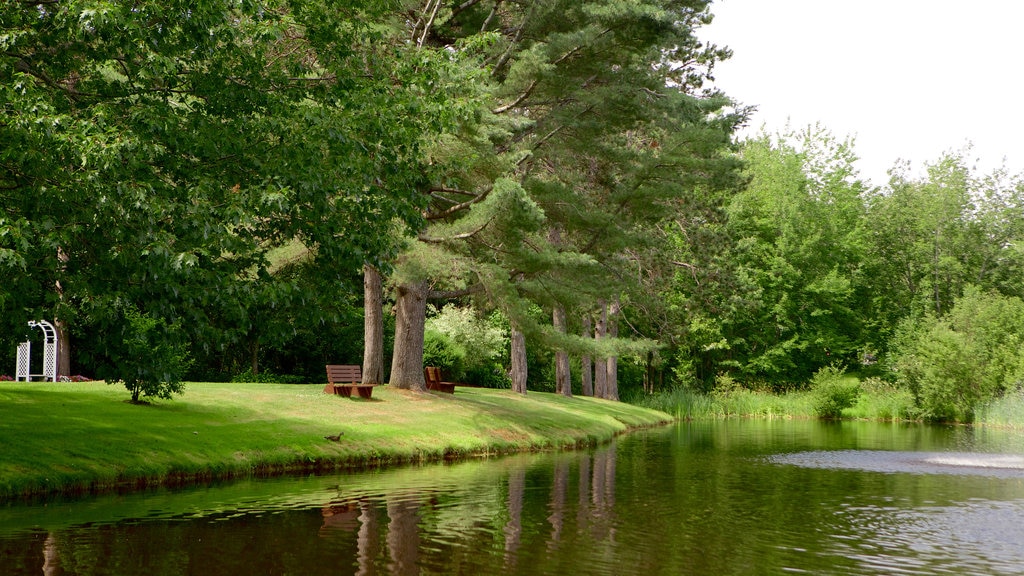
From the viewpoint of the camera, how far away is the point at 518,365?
42.9 m

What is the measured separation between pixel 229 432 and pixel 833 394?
3895cm

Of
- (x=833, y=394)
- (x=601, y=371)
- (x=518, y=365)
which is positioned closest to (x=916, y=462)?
(x=518, y=365)

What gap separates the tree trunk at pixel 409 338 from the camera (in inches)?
1212

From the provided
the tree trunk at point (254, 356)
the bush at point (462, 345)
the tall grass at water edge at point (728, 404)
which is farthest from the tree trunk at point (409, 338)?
the tall grass at water edge at point (728, 404)

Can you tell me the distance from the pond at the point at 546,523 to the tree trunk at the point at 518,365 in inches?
747

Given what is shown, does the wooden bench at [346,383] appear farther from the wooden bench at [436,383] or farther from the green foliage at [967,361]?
the green foliage at [967,361]

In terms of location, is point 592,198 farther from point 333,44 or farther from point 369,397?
point 333,44

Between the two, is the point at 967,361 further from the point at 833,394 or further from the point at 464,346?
the point at 464,346

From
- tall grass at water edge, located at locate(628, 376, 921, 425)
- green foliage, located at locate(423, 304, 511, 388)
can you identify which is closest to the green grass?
tall grass at water edge, located at locate(628, 376, 921, 425)

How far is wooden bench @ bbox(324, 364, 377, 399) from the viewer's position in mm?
27688

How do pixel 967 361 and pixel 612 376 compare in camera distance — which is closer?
pixel 967 361

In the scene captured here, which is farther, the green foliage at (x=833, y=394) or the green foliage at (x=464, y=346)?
the green foliage at (x=833, y=394)

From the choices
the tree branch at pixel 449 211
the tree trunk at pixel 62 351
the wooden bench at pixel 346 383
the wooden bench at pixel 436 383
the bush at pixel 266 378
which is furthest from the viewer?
the bush at pixel 266 378

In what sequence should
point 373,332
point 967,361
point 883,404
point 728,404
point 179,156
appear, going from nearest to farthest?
point 179,156 < point 373,332 < point 967,361 < point 883,404 < point 728,404
